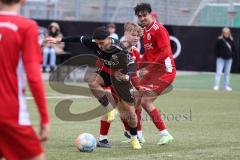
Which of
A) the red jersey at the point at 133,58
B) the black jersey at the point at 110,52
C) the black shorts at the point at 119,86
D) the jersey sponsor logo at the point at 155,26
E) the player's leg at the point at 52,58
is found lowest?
the player's leg at the point at 52,58

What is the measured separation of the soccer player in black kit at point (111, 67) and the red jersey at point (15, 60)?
186 inches

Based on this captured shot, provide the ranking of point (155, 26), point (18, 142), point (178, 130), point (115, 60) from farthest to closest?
point (178, 130) < point (155, 26) < point (115, 60) < point (18, 142)

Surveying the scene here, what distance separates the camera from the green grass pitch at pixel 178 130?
10086 millimetres

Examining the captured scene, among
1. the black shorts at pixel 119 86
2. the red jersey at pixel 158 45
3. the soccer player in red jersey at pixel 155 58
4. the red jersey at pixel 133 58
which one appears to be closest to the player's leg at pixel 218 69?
the soccer player in red jersey at pixel 155 58

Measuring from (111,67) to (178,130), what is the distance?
2767 millimetres

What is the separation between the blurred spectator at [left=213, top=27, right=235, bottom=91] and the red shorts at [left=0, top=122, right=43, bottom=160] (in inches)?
720

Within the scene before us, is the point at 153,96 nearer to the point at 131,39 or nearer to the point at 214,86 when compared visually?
the point at 131,39

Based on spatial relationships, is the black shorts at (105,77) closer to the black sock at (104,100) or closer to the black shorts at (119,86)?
the black shorts at (119,86)

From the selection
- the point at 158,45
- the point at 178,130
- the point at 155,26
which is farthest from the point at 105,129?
the point at 178,130

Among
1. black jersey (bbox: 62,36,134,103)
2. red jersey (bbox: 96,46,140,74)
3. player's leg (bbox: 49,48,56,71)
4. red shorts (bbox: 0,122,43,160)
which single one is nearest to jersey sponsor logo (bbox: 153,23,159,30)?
red jersey (bbox: 96,46,140,74)

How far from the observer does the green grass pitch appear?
10.1m

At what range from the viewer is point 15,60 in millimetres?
5719

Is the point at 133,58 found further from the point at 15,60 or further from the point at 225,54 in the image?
the point at 225,54

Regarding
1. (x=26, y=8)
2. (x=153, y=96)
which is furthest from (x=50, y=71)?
(x=153, y=96)
